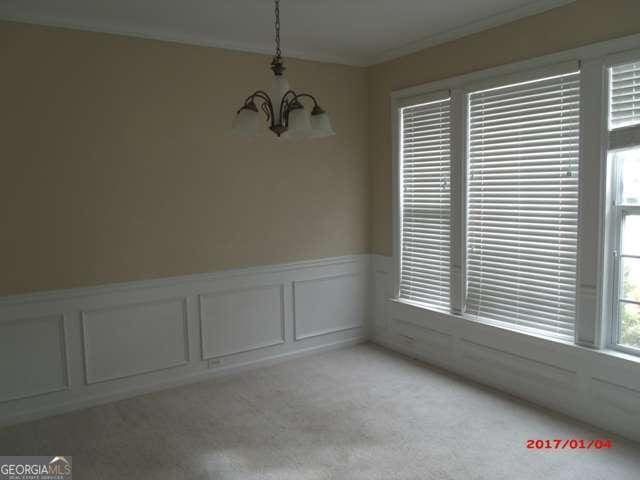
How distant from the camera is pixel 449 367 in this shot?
174 inches

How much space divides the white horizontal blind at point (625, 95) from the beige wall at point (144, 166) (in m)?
2.44

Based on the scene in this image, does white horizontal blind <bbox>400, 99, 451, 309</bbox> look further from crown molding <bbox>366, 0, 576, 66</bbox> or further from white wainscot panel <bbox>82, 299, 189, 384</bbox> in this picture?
white wainscot panel <bbox>82, 299, 189, 384</bbox>

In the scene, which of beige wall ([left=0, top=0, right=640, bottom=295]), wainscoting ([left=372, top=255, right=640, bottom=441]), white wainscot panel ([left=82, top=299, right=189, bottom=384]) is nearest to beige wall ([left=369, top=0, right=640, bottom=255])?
beige wall ([left=0, top=0, right=640, bottom=295])

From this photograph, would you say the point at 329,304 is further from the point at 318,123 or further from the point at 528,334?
the point at 318,123

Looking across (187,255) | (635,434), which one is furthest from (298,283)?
(635,434)

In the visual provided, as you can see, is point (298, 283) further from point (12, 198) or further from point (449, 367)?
point (12, 198)

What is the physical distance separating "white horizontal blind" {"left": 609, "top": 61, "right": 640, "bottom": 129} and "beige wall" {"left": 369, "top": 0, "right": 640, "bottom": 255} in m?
0.22

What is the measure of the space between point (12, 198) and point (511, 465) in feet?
11.9

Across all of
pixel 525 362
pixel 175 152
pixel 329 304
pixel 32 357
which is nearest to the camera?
pixel 32 357

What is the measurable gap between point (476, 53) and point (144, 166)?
2.73 m

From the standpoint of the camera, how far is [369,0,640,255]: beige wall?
3.21 metres

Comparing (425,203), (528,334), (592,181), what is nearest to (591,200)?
(592,181)

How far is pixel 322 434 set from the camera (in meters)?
3.38

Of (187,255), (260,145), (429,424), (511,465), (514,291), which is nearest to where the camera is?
(511,465)
